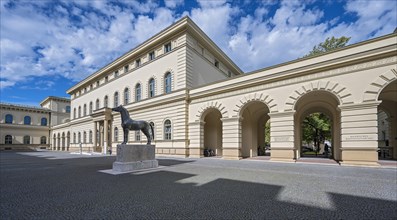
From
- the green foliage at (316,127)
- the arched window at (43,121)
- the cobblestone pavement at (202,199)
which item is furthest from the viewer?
the arched window at (43,121)

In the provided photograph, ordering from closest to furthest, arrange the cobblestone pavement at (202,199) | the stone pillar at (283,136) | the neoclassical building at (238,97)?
the cobblestone pavement at (202,199), the neoclassical building at (238,97), the stone pillar at (283,136)

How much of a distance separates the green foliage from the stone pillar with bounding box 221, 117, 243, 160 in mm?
13914

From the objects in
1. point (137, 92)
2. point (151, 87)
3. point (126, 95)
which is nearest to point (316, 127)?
point (151, 87)

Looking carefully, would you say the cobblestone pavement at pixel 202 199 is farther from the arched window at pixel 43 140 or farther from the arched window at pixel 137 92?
the arched window at pixel 43 140

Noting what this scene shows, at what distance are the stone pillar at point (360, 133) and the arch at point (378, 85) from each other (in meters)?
0.40

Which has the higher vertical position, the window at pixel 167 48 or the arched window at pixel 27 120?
the window at pixel 167 48

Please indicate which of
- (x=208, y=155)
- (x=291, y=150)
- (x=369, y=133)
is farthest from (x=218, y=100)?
(x=369, y=133)

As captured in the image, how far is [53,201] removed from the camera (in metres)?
5.34

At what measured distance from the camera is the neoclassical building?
12086mm

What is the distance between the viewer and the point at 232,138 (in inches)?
685

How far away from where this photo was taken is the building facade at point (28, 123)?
1954 inches

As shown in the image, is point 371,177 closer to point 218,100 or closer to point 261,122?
point 218,100

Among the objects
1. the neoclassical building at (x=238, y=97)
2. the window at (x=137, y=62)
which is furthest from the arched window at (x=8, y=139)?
the window at (x=137, y=62)

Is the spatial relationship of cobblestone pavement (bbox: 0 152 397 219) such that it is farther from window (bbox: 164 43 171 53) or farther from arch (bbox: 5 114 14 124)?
arch (bbox: 5 114 14 124)
